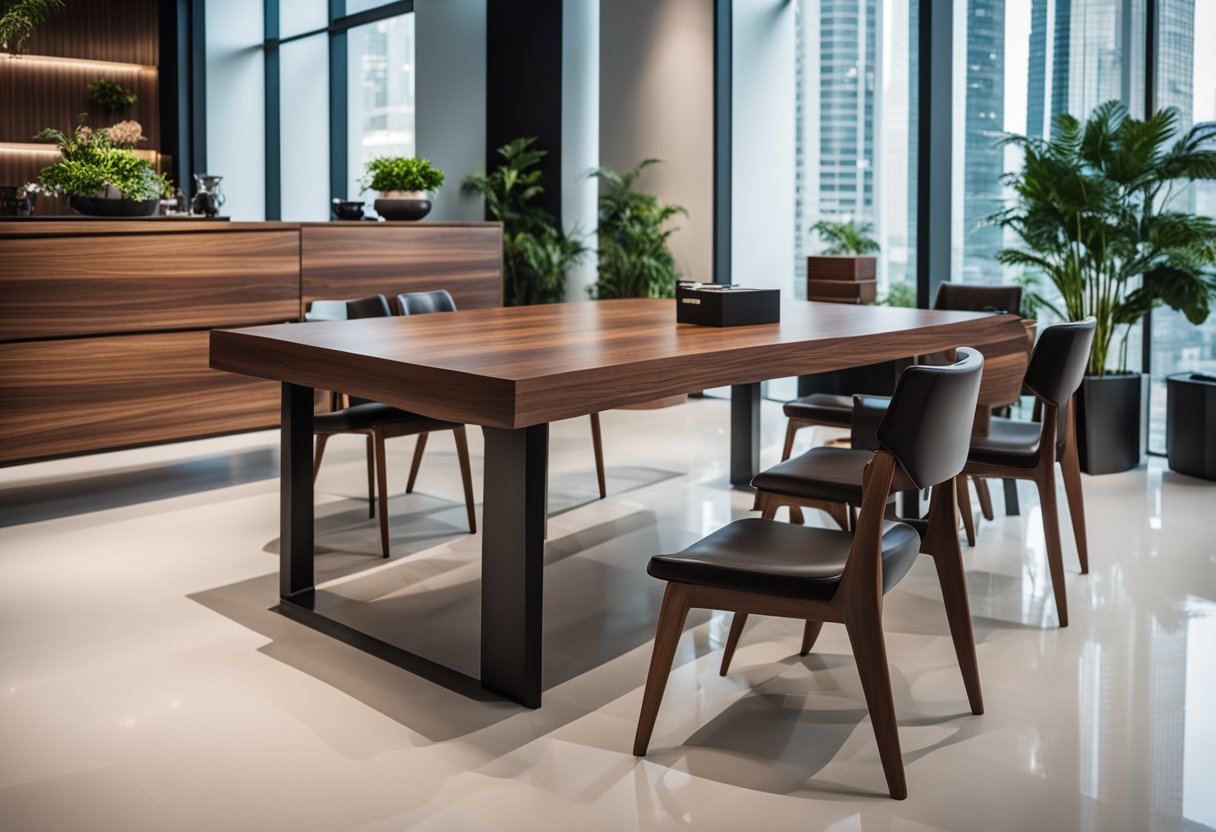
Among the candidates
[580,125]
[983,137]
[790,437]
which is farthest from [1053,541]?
[580,125]

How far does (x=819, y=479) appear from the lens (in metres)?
2.85

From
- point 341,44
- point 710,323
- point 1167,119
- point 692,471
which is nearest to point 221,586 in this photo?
point 710,323

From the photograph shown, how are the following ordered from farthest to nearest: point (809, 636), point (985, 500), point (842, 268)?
point (842, 268) → point (985, 500) → point (809, 636)

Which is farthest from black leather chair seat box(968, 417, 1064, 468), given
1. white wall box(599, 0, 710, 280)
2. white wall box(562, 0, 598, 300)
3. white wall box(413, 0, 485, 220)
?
white wall box(413, 0, 485, 220)

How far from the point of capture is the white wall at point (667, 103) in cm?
725

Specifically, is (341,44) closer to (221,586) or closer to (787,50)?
(787,50)

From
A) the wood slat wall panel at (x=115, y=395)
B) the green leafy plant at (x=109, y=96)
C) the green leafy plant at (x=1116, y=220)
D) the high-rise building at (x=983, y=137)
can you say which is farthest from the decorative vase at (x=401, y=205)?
the green leafy plant at (x=109, y=96)

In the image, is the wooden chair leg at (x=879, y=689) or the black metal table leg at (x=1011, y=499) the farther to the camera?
the black metal table leg at (x=1011, y=499)

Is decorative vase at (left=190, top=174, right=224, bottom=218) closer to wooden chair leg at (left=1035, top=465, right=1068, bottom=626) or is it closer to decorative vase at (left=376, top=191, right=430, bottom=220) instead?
decorative vase at (left=376, top=191, right=430, bottom=220)

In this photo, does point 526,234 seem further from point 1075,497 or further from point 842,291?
point 1075,497

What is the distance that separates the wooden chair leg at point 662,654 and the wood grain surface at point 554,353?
0.44 meters

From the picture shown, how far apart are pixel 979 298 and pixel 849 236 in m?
2.08

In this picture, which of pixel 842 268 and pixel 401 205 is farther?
pixel 842 268

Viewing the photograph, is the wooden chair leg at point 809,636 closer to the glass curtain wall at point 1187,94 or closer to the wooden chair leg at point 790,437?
the wooden chair leg at point 790,437
